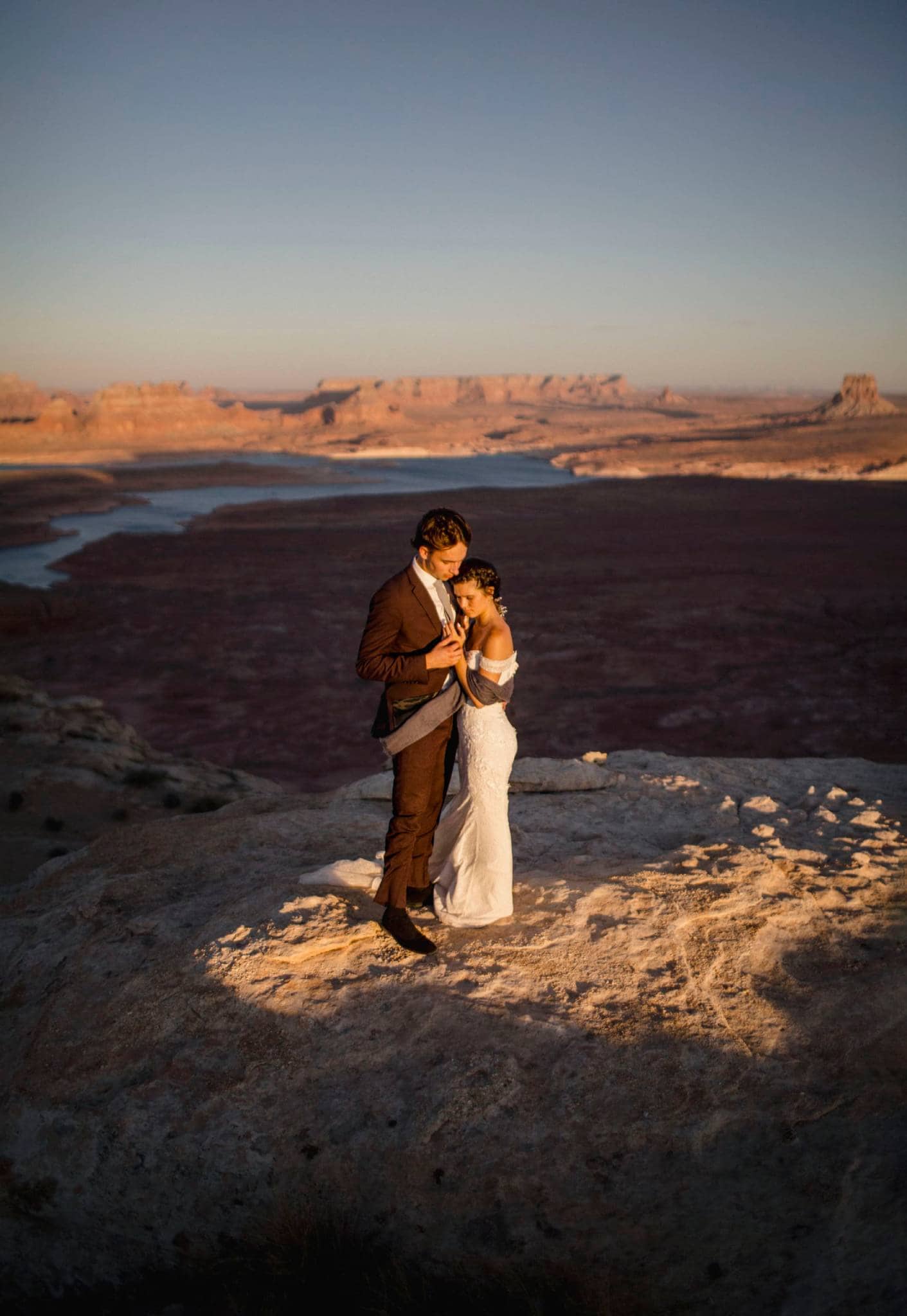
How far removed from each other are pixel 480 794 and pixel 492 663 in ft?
2.44

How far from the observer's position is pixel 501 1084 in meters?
3.38

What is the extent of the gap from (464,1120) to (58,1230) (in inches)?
70.1

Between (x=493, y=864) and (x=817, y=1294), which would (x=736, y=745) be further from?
(x=817, y=1294)

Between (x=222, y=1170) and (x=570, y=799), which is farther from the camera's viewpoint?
(x=570, y=799)

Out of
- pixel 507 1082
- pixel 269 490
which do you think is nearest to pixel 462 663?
pixel 507 1082

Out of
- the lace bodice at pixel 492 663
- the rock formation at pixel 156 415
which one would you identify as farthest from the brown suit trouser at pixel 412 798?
the rock formation at pixel 156 415

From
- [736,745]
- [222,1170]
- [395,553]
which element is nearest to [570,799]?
[222,1170]

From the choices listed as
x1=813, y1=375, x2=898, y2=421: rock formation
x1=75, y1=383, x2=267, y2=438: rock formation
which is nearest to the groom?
x1=75, y1=383, x2=267, y2=438: rock formation

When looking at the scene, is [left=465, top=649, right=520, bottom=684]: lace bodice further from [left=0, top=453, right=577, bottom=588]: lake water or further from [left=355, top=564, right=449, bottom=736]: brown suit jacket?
[left=0, top=453, right=577, bottom=588]: lake water

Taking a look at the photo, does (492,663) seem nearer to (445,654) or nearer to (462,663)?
(462,663)

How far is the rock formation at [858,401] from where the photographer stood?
355 ft

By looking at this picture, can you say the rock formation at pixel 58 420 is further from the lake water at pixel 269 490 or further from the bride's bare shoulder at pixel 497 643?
the bride's bare shoulder at pixel 497 643

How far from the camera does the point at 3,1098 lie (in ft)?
12.1

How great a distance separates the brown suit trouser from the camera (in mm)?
4125
